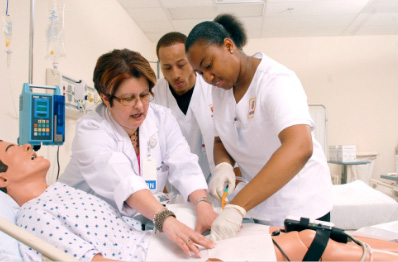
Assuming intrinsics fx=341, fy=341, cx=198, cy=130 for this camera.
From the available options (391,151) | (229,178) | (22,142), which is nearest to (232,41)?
(229,178)

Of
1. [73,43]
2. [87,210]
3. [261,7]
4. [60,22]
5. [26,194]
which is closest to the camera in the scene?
[87,210]

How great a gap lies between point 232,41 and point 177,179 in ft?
2.16

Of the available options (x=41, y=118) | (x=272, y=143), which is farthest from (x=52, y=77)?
(x=272, y=143)

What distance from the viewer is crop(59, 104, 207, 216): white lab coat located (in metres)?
1.33

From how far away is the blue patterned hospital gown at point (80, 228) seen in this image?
1.04 metres

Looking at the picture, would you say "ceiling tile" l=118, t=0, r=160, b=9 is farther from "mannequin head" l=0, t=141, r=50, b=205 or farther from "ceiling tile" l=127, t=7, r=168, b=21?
"mannequin head" l=0, t=141, r=50, b=205

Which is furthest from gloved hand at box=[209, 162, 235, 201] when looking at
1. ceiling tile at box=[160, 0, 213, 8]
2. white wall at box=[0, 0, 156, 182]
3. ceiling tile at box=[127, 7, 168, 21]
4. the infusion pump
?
ceiling tile at box=[127, 7, 168, 21]

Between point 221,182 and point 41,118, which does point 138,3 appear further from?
point 221,182

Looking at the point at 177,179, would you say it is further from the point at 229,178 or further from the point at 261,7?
the point at 261,7

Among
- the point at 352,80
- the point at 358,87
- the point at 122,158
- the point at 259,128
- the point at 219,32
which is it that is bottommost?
the point at 122,158

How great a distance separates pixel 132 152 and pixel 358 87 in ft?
17.5

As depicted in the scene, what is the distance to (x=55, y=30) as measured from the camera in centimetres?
264

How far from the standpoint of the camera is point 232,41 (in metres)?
1.41

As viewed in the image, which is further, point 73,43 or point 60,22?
point 73,43
